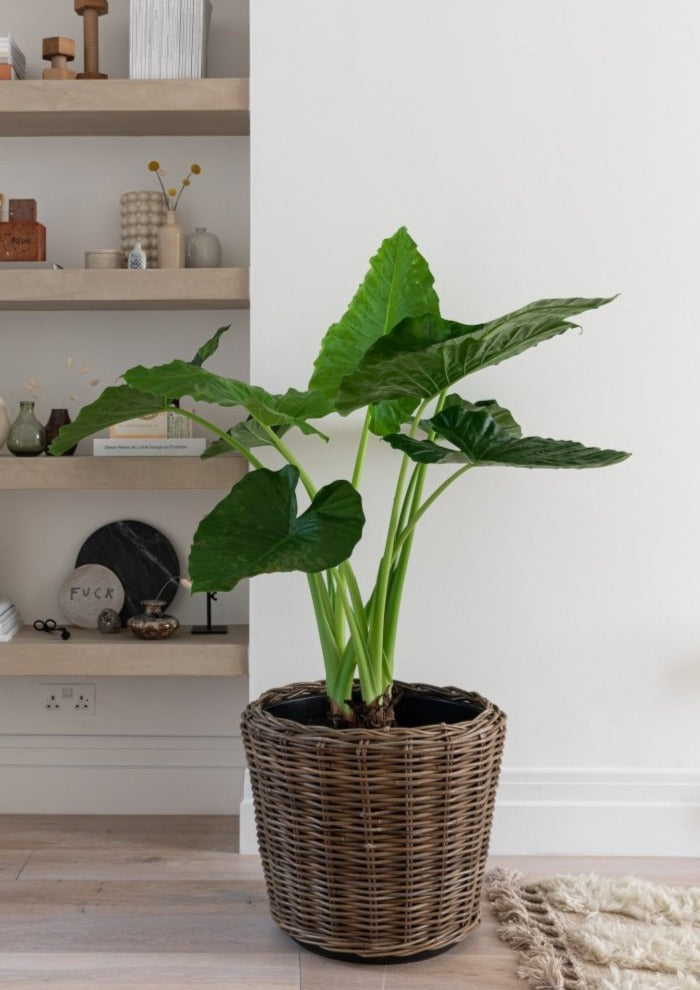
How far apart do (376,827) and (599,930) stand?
50 cm

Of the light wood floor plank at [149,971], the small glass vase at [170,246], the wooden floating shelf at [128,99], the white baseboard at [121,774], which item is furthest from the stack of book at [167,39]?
the light wood floor plank at [149,971]

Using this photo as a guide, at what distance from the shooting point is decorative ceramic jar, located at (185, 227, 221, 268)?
8.77 ft

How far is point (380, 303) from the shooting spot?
2125 millimetres

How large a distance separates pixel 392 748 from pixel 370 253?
1174mm

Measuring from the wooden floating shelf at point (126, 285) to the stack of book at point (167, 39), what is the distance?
48 centimetres

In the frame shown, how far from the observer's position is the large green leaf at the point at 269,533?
172 cm

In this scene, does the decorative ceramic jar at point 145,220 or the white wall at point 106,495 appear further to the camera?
the white wall at point 106,495

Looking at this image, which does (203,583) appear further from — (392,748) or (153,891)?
(153,891)

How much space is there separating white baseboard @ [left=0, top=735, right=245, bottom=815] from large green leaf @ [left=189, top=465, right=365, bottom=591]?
1176mm

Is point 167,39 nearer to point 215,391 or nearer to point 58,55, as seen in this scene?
point 58,55

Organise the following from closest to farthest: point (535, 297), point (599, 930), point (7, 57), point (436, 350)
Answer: point (436, 350), point (599, 930), point (535, 297), point (7, 57)

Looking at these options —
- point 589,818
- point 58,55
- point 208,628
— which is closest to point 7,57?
point 58,55

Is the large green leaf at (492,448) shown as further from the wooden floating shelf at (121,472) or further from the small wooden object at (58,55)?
the small wooden object at (58,55)

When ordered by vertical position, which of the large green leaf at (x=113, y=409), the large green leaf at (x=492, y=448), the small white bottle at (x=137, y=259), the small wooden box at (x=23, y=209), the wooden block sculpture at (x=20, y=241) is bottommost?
the large green leaf at (x=492, y=448)
